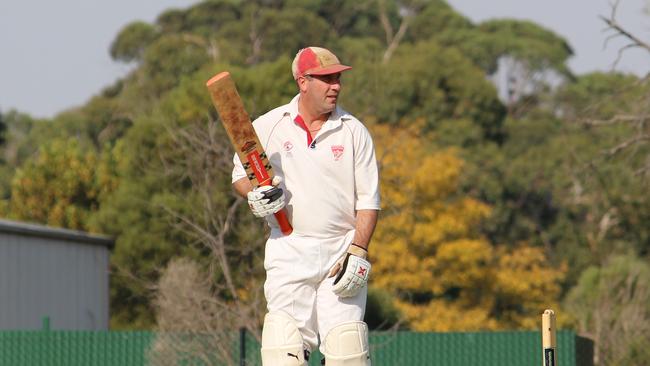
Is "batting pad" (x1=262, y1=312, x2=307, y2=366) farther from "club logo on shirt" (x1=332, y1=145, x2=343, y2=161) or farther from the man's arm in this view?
"club logo on shirt" (x1=332, y1=145, x2=343, y2=161)

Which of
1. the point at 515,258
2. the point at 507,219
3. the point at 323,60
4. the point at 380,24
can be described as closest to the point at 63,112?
the point at 380,24

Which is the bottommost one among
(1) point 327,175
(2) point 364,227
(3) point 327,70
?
(2) point 364,227

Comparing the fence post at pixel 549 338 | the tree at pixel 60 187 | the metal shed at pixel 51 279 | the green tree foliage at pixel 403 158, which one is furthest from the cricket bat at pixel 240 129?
the tree at pixel 60 187

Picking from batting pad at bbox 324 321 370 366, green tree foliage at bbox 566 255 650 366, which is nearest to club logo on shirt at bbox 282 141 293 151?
batting pad at bbox 324 321 370 366

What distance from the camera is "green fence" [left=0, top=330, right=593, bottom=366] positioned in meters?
18.5

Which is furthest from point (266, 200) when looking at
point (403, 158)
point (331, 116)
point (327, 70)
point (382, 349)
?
point (403, 158)

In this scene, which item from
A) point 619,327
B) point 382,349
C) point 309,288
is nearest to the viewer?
point 309,288

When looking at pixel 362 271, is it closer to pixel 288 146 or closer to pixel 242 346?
pixel 288 146

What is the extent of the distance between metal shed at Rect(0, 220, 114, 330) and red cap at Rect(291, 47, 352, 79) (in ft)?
65.6

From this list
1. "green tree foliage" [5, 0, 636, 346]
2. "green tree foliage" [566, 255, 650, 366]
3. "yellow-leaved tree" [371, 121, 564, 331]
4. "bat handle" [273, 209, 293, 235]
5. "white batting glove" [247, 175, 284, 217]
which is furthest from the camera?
"yellow-leaved tree" [371, 121, 564, 331]

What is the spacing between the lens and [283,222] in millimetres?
7676

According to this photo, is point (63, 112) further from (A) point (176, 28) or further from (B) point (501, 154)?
(B) point (501, 154)

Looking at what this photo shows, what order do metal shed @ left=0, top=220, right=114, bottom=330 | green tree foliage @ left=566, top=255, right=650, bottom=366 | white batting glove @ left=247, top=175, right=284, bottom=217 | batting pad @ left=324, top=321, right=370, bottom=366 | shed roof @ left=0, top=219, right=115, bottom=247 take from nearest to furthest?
1. white batting glove @ left=247, top=175, right=284, bottom=217
2. batting pad @ left=324, top=321, right=370, bottom=366
3. green tree foliage @ left=566, top=255, right=650, bottom=366
4. shed roof @ left=0, top=219, right=115, bottom=247
5. metal shed @ left=0, top=220, right=114, bottom=330

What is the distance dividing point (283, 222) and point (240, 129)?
538 mm
